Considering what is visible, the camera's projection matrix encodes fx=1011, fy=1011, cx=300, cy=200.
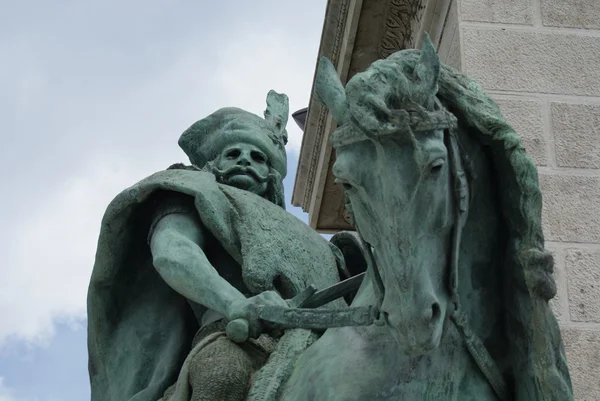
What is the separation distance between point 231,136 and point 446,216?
1.60m

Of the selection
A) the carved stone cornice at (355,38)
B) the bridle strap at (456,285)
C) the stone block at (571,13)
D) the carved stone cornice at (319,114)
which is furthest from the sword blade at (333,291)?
the carved stone cornice at (319,114)

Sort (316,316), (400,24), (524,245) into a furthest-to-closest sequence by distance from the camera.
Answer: (400,24)
(316,316)
(524,245)

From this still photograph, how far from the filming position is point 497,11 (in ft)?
14.5

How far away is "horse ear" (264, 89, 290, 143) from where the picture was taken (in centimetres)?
379

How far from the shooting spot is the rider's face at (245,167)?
11.2 ft

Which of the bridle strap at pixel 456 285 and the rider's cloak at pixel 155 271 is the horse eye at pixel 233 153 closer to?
the rider's cloak at pixel 155 271

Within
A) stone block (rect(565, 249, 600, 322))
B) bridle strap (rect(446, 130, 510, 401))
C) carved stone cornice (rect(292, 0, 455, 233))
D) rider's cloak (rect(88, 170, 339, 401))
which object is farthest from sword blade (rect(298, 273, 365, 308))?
carved stone cornice (rect(292, 0, 455, 233))

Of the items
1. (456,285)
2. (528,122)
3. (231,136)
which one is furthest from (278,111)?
(456,285)

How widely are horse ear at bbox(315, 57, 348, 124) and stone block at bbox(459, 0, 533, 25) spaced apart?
7.97 feet

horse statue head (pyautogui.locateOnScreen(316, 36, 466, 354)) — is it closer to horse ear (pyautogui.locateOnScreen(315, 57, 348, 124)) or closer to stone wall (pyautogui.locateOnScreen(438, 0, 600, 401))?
horse ear (pyautogui.locateOnScreen(315, 57, 348, 124))

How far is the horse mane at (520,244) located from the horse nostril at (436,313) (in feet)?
0.96

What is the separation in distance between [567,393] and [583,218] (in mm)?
1754

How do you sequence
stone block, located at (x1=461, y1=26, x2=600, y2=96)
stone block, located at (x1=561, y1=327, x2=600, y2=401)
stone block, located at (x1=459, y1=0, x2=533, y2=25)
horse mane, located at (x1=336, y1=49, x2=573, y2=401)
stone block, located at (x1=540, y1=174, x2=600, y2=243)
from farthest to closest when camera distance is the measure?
stone block, located at (x1=459, y1=0, x2=533, y2=25), stone block, located at (x1=461, y1=26, x2=600, y2=96), stone block, located at (x1=540, y1=174, x2=600, y2=243), stone block, located at (x1=561, y1=327, x2=600, y2=401), horse mane, located at (x1=336, y1=49, x2=573, y2=401)

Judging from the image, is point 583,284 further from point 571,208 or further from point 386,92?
point 386,92
